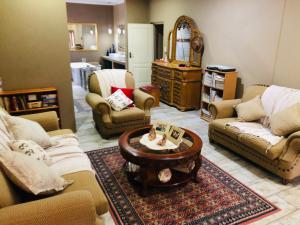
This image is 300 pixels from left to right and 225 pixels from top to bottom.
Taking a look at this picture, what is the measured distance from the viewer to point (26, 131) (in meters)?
2.21

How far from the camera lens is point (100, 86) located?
13.4ft

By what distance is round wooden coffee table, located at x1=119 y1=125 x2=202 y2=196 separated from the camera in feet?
7.22

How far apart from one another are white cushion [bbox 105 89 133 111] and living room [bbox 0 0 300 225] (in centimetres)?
2

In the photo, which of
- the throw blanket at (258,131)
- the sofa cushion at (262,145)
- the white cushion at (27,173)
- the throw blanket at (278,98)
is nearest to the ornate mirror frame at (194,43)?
the throw blanket at (278,98)

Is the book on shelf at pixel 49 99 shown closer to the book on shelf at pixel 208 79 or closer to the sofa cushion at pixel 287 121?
the book on shelf at pixel 208 79

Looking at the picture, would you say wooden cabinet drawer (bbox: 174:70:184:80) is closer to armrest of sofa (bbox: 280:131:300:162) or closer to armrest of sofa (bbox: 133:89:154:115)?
armrest of sofa (bbox: 133:89:154:115)

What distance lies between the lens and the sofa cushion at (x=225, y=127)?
121 inches

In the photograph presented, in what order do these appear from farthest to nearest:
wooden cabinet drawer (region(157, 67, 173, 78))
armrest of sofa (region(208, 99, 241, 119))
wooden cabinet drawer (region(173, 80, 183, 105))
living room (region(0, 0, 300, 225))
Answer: wooden cabinet drawer (region(157, 67, 173, 78)), wooden cabinet drawer (region(173, 80, 183, 105)), armrest of sofa (region(208, 99, 241, 119)), living room (region(0, 0, 300, 225))

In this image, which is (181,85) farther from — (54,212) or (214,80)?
(54,212)

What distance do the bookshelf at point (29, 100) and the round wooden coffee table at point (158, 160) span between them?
1567 millimetres

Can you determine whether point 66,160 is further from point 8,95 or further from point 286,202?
point 286,202

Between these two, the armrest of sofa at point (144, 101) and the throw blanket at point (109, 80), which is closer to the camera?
the armrest of sofa at point (144, 101)

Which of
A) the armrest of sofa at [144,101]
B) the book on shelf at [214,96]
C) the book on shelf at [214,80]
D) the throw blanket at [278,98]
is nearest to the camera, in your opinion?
the throw blanket at [278,98]

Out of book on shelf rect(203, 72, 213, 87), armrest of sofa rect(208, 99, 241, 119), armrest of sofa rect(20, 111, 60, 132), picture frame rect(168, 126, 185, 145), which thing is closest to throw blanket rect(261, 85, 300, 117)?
armrest of sofa rect(208, 99, 241, 119)
